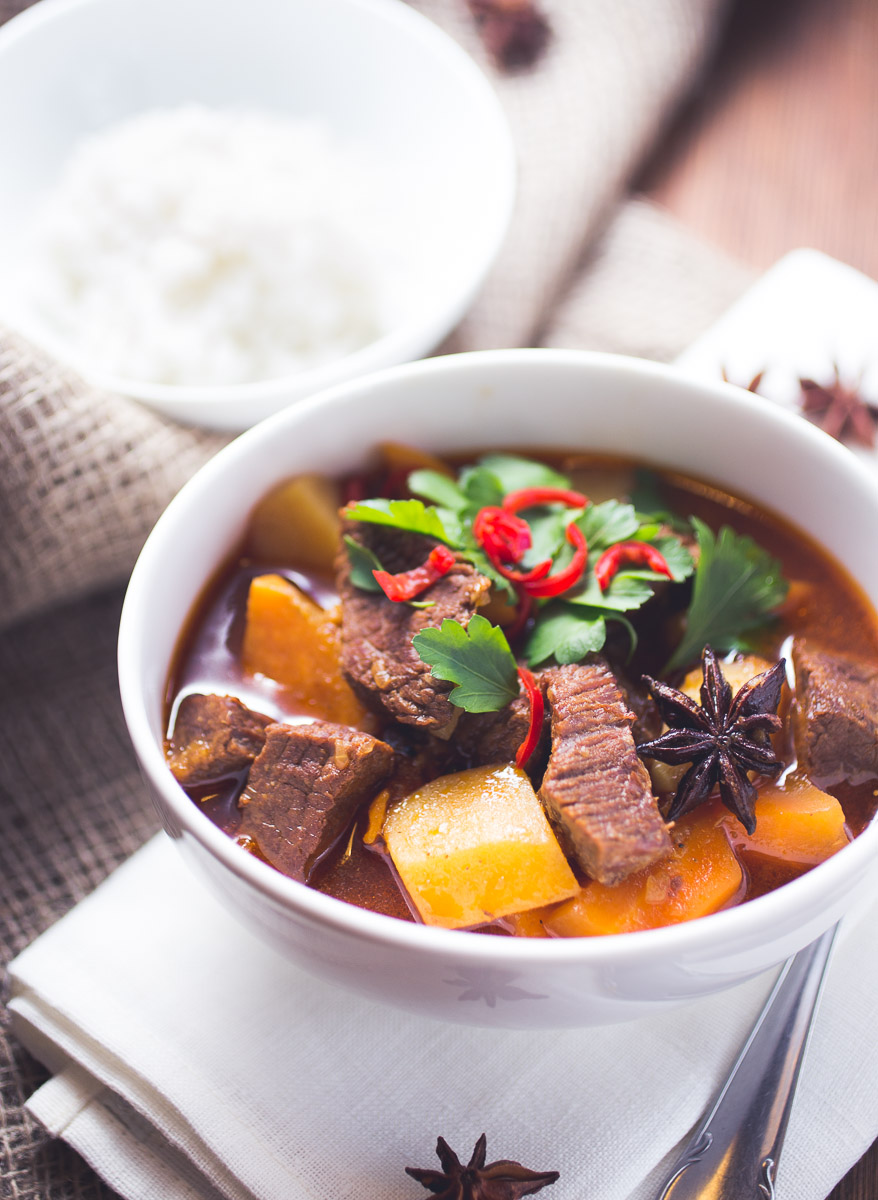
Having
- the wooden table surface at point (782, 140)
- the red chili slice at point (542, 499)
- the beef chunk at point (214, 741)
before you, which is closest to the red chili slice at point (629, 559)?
the red chili slice at point (542, 499)

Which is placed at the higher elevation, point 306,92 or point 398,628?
point 306,92

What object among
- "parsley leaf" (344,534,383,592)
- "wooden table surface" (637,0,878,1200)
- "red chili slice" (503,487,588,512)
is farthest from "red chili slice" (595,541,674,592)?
"wooden table surface" (637,0,878,1200)

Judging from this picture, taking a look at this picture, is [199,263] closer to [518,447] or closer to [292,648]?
[518,447]

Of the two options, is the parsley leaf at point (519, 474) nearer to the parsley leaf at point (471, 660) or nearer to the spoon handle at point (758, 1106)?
the parsley leaf at point (471, 660)

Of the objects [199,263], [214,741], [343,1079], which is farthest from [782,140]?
[343,1079]

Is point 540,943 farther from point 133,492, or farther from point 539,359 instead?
point 133,492

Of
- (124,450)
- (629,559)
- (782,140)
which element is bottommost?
(124,450)

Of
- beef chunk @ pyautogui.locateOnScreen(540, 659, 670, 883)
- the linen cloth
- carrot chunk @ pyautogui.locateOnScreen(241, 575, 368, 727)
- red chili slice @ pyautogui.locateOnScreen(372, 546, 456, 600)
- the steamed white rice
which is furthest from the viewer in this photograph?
the steamed white rice

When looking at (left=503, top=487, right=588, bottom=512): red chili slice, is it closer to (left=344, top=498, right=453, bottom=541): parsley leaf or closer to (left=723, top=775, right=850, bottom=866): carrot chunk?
(left=344, top=498, right=453, bottom=541): parsley leaf
